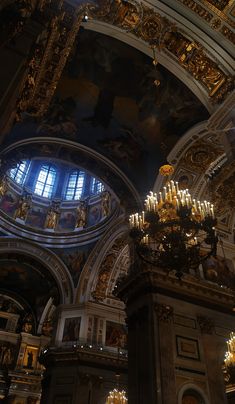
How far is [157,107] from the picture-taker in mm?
10375

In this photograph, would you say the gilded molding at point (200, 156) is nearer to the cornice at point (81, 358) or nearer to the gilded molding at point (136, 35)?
the gilded molding at point (136, 35)

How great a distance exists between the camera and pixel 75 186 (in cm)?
2069

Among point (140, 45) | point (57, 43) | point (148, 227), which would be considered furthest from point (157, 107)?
point (148, 227)

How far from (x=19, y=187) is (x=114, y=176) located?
9.04 m

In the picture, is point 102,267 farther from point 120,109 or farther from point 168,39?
point 168,39

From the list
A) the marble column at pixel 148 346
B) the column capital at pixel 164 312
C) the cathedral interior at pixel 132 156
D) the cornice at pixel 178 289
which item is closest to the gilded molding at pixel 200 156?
the cathedral interior at pixel 132 156

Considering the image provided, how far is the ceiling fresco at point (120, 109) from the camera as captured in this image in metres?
9.45

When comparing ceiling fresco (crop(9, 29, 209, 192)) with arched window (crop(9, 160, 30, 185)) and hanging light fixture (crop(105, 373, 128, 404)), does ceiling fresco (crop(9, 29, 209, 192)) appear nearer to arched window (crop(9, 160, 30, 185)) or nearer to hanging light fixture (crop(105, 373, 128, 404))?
hanging light fixture (crop(105, 373, 128, 404))

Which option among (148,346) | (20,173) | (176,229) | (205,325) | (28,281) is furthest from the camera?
(20,173)

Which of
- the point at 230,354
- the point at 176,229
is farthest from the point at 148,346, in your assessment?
the point at 176,229

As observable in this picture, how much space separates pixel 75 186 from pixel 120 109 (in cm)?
1056

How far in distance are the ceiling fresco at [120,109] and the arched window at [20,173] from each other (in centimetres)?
879

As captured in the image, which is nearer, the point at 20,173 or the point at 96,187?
the point at 96,187

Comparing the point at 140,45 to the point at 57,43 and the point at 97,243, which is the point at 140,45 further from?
the point at 97,243
